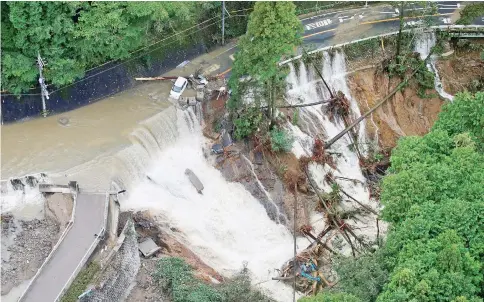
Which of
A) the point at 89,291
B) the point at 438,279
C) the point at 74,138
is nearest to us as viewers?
the point at 438,279

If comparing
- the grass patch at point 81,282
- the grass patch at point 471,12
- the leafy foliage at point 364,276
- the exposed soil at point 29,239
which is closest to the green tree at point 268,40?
the leafy foliage at point 364,276

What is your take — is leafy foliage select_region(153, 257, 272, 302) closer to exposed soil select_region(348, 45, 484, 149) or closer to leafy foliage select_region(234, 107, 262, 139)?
leafy foliage select_region(234, 107, 262, 139)

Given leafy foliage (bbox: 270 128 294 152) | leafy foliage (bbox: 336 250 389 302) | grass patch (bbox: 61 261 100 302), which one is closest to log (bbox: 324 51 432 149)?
leafy foliage (bbox: 270 128 294 152)

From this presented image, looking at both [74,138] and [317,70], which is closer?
[74,138]

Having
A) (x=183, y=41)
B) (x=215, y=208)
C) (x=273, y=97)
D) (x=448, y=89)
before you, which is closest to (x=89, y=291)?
(x=215, y=208)

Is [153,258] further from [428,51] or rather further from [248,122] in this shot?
[428,51]

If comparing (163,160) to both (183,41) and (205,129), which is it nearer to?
(205,129)
